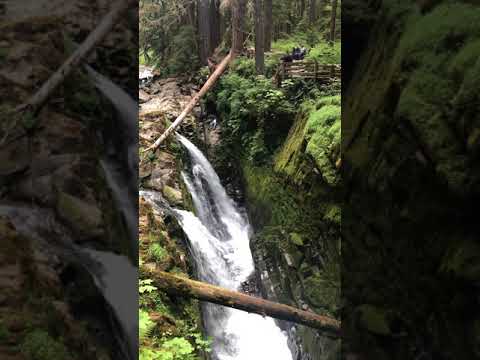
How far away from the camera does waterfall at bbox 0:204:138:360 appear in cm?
219

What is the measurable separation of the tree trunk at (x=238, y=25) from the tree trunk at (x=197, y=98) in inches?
5.4

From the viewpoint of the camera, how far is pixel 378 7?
3.49 metres

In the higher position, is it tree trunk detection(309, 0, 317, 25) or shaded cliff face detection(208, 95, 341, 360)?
tree trunk detection(309, 0, 317, 25)

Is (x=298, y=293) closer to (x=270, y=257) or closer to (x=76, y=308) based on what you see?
(x=270, y=257)

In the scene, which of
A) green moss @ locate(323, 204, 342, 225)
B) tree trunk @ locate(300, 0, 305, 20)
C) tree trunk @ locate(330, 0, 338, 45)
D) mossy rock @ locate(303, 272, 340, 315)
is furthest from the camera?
tree trunk @ locate(300, 0, 305, 20)

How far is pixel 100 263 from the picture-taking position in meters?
2.43

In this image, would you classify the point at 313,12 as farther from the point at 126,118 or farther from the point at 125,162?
the point at 125,162

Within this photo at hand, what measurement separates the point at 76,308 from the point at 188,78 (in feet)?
15.8

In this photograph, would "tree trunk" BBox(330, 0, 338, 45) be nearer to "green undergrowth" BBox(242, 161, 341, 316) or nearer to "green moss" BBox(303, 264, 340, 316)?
"green undergrowth" BBox(242, 161, 341, 316)

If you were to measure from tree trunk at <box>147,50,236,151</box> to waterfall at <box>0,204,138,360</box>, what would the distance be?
328cm

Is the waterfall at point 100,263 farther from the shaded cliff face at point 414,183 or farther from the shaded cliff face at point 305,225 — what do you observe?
the shaded cliff face at point 305,225

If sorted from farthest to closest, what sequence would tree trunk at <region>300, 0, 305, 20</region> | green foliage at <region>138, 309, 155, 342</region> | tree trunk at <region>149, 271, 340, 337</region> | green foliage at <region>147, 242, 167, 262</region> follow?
tree trunk at <region>300, 0, 305, 20</region> < green foliage at <region>147, 242, 167, 262</region> < tree trunk at <region>149, 271, 340, 337</region> < green foliage at <region>138, 309, 155, 342</region>

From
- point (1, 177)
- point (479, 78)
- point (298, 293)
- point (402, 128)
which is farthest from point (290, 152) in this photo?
point (1, 177)

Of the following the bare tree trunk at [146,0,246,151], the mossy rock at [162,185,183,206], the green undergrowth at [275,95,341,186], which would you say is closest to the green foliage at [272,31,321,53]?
the bare tree trunk at [146,0,246,151]
